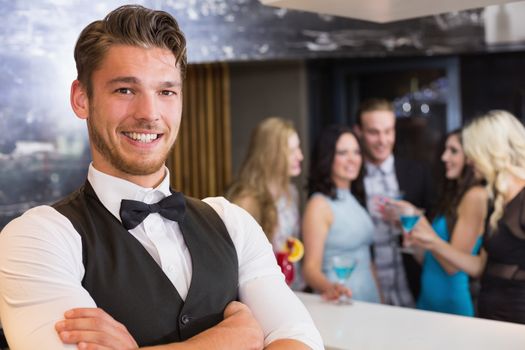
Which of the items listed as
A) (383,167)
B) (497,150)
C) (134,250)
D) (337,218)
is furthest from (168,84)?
(383,167)

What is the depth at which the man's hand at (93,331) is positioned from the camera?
1.27 m

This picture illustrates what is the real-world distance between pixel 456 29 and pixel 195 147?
6.80 ft

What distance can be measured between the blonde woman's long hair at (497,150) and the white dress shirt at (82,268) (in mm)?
1738

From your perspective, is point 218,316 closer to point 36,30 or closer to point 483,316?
point 36,30

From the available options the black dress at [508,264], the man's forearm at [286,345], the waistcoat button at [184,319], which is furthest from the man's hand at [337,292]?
the waistcoat button at [184,319]

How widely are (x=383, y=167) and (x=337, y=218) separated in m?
0.79

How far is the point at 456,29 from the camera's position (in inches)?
167

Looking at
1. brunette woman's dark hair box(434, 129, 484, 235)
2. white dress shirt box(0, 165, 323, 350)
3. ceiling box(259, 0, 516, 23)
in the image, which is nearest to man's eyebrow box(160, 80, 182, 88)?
white dress shirt box(0, 165, 323, 350)

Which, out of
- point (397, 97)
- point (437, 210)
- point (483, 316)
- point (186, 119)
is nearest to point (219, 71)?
point (186, 119)

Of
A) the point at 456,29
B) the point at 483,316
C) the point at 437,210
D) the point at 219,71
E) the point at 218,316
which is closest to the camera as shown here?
the point at 218,316

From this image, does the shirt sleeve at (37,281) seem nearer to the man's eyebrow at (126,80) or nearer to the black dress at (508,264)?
the man's eyebrow at (126,80)

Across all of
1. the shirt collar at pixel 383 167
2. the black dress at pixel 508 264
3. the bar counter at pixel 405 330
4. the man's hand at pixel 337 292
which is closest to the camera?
the bar counter at pixel 405 330

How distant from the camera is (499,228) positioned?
297cm

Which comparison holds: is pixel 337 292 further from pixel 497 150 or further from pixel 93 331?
pixel 93 331
